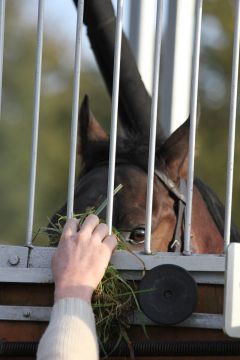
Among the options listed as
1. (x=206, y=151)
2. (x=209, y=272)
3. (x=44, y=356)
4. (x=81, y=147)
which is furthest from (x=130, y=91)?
(x=206, y=151)

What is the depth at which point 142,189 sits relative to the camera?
4.12 metres

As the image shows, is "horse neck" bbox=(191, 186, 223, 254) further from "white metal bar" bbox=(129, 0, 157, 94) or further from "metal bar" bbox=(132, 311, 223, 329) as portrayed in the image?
"metal bar" bbox=(132, 311, 223, 329)

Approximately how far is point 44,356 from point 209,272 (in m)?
0.56

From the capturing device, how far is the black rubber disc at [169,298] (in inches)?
103

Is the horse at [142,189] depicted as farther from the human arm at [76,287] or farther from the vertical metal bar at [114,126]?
the human arm at [76,287]

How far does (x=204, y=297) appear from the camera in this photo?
2.69 meters

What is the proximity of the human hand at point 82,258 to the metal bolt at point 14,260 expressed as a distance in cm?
20

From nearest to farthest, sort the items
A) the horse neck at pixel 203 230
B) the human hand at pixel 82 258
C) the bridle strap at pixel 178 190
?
the human hand at pixel 82 258, the bridle strap at pixel 178 190, the horse neck at pixel 203 230

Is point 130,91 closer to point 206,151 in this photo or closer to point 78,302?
point 78,302

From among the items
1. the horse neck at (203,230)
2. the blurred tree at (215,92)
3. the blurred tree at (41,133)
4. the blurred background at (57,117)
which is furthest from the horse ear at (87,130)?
the blurred tree at (41,133)

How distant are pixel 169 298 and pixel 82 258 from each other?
0.27 meters

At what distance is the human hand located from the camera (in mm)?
2521

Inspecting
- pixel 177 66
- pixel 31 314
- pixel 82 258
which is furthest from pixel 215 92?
pixel 82 258

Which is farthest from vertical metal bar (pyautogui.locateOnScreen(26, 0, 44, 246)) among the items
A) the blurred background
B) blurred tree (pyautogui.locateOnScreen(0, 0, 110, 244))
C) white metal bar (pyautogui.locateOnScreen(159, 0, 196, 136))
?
blurred tree (pyautogui.locateOnScreen(0, 0, 110, 244))
